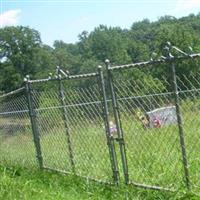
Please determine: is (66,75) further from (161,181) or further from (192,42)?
(192,42)

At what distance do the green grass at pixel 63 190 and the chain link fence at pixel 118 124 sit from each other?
0.44 feet

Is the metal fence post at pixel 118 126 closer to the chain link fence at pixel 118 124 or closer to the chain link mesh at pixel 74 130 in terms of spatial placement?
the chain link fence at pixel 118 124

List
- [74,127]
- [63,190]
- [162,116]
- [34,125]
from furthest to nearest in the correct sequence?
[34,125] < [74,127] < [63,190] < [162,116]

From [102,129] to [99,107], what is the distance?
34cm

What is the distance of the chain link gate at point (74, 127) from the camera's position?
6.70 metres

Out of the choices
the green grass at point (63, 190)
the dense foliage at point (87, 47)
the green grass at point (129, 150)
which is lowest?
the green grass at point (63, 190)

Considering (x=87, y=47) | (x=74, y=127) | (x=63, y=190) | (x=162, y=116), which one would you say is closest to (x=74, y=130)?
(x=74, y=127)

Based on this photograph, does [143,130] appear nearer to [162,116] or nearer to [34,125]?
[162,116]

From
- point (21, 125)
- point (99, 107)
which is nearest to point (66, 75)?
point (99, 107)

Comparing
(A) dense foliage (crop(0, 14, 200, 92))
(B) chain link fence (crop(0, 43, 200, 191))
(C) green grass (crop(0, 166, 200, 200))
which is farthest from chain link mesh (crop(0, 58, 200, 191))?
(A) dense foliage (crop(0, 14, 200, 92))

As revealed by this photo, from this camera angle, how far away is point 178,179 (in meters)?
5.78

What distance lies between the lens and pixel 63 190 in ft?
22.8

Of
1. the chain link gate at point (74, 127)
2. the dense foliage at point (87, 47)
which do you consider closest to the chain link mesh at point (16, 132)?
the chain link gate at point (74, 127)

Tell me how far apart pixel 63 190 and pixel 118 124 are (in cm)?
132
